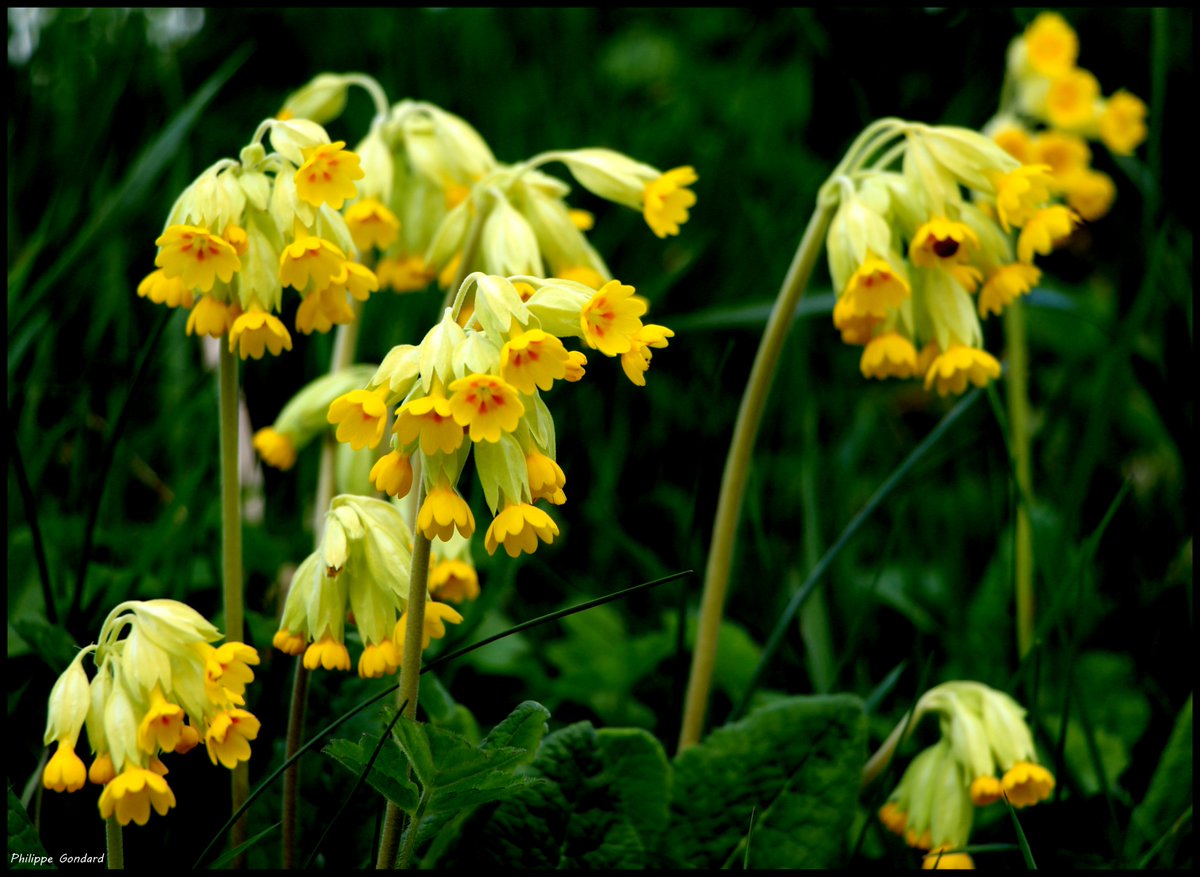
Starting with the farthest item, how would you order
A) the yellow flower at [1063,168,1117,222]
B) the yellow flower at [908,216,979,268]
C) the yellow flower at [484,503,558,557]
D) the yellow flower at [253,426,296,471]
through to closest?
the yellow flower at [1063,168,1117,222] → the yellow flower at [253,426,296,471] → the yellow flower at [908,216,979,268] → the yellow flower at [484,503,558,557]

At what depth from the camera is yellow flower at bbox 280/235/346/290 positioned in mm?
1649

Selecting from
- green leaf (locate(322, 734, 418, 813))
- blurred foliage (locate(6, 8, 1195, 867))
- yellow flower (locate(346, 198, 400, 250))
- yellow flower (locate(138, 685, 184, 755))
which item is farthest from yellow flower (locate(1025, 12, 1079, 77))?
yellow flower (locate(138, 685, 184, 755))

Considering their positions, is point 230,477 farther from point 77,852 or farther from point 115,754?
point 77,852

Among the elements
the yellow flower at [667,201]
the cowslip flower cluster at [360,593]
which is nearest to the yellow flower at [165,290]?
the cowslip flower cluster at [360,593]

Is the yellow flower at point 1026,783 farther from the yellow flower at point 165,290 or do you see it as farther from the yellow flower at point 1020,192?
the yellow flower at point 165,290

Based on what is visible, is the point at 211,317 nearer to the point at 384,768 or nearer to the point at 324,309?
the point at 324,309

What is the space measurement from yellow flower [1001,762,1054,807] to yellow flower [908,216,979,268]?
843mm

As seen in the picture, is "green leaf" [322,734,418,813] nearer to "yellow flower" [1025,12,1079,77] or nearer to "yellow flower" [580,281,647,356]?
"yellow flower" [580,281,647,356]

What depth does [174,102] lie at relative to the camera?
13.5 feet

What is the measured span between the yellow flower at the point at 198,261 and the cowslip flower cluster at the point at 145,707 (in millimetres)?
446

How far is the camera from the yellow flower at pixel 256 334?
1.68 m

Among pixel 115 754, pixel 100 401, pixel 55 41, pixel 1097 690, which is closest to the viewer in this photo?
pixel 115 754

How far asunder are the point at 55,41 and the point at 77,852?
2.99 m

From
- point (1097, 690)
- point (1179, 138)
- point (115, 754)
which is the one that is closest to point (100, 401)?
point (115, 754)
